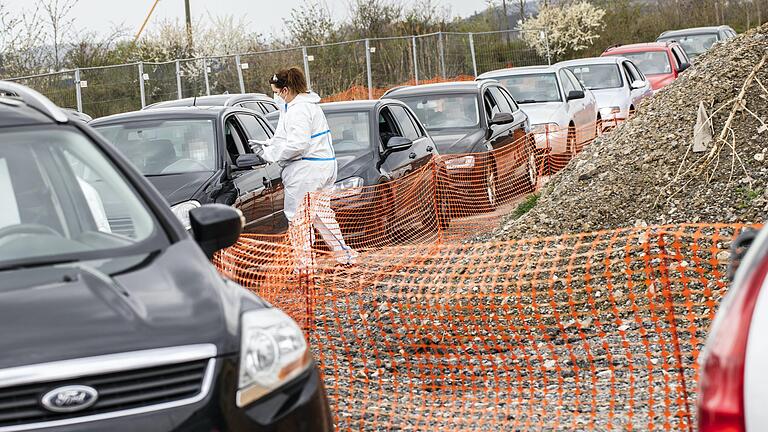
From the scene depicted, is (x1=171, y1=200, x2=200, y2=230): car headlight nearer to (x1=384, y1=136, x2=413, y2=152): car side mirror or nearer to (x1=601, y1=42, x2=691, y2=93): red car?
(x1=384, y1=136, x2=413, y2=152): car side mirror

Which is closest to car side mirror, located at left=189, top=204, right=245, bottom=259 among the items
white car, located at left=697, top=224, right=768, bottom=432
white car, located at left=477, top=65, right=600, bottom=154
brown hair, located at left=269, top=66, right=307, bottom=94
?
white car, located at left=697, top=224, right=768, bottom=432

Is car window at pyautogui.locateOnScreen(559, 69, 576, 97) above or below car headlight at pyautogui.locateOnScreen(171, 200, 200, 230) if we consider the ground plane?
above

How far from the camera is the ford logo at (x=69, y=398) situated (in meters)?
3.78

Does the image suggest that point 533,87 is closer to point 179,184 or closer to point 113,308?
point 179,184

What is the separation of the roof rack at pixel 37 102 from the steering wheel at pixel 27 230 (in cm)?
55

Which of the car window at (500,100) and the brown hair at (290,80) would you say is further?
the car window at (500,100)

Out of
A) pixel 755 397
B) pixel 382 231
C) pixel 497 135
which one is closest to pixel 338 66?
pixel 497 135

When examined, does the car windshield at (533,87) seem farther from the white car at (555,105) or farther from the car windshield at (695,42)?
the car windshield at (695,42)

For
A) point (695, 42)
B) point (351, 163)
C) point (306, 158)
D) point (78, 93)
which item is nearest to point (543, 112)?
point (351, 163)

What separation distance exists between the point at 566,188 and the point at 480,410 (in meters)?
4.47

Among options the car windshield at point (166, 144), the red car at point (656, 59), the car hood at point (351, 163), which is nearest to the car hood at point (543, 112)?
the car hood at point (351, 163)

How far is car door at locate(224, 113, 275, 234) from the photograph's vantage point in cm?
1116

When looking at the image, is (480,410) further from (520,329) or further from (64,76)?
(64,76)

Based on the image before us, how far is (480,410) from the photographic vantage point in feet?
22.5
